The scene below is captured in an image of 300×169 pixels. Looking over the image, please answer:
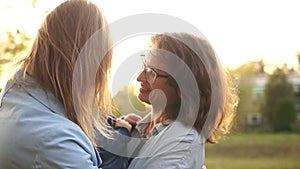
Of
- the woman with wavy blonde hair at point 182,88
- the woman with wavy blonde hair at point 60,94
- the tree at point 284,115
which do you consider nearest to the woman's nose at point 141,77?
the woman with wavy blonde hair at point 182,88

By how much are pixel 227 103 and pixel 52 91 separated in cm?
51

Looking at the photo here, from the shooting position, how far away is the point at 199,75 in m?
1.44

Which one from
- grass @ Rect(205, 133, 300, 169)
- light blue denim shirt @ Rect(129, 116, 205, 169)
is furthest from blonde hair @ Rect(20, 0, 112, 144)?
grass @ Rect(205, 133, 300, 169)

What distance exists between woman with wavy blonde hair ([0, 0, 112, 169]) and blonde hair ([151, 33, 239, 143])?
0.87 ft

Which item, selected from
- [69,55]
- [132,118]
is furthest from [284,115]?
[69,55]

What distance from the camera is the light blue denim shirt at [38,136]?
1.09 meters

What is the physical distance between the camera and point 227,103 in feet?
4.95

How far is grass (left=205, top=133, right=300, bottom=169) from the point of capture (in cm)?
1477

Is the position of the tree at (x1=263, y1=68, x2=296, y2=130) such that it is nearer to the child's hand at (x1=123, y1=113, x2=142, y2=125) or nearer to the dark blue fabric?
the child's hand at (x1=123, y1=113, x2=142, y2=125)

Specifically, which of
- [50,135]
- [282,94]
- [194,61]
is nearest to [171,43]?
[194,61]

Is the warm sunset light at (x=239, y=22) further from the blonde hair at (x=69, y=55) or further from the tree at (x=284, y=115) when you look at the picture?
the tree at (x=284, y=115)

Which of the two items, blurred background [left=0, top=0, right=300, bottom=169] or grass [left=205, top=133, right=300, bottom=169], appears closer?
blurred background [left=0, top=0, right=300, bottom=169]

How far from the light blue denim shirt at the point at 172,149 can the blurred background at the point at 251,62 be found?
19cm

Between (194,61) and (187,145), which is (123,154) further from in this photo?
(194,61)
